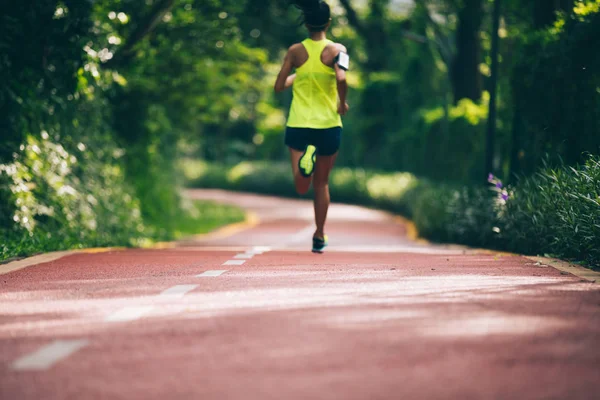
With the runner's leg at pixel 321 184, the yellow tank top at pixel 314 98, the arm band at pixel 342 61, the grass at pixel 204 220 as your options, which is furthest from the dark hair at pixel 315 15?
the grass at pixel 204 220

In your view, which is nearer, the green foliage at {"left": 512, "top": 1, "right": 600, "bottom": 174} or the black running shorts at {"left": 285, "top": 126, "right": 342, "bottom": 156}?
the black running shorts at {"left": 285, "top": 126, "right": 342, "bottom": 156}

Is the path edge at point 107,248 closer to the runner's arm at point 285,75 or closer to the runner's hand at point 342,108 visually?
the runner's arm at point 285,75

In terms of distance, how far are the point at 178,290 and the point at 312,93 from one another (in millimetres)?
3695

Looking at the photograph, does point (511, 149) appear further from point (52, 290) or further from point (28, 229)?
point (52, 290)

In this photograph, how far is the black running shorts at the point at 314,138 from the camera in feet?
36.1

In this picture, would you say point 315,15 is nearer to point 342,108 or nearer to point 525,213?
point 342,108

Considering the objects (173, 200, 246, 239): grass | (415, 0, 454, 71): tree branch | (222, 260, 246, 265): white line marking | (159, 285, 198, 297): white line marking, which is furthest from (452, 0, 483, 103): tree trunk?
(159, 285, 198, 297): white line marking

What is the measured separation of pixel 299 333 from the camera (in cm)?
598

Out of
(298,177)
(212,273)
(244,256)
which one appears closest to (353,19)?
(244,256)

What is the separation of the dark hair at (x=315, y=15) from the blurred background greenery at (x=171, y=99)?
0.80 ft

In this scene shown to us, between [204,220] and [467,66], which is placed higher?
[467,66]

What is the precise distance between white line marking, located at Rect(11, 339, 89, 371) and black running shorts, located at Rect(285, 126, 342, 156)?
5500 millimetres

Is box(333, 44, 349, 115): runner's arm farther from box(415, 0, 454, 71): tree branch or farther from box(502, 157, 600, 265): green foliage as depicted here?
box(415, 0, 454, 71): tree branch

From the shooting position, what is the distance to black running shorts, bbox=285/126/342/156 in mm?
11008
